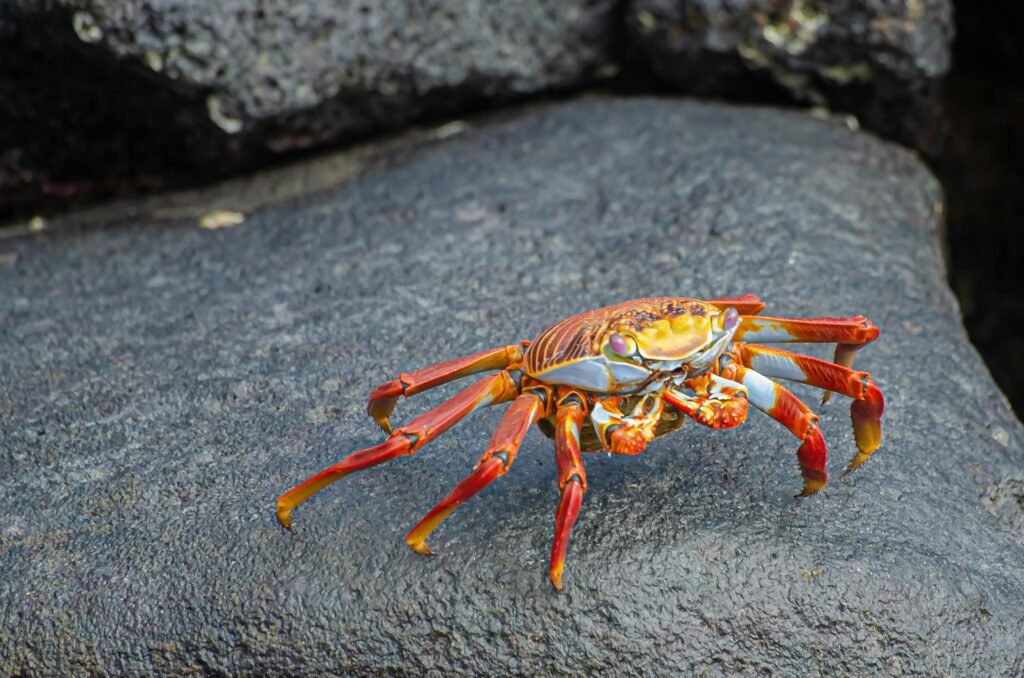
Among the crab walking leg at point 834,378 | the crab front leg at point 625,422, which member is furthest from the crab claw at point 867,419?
the crab front leg at point 625,422

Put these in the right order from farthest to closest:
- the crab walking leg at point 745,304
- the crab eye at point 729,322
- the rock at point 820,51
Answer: the rock at point 820,51
the crab walking leg at point 745,304
the crab eye at point 729,322

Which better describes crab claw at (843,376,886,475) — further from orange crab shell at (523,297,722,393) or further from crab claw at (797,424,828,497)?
orange crab shell at (523,297,722,393)

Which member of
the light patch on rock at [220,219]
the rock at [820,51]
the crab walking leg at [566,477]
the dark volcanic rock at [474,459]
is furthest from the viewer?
the rock at [820,51]

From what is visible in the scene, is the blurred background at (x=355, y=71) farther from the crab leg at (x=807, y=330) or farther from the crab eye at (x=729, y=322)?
the crab eye at (x=729, y=322)

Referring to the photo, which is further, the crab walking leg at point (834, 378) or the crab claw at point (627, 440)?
the crab walking leg at point (834, 378)

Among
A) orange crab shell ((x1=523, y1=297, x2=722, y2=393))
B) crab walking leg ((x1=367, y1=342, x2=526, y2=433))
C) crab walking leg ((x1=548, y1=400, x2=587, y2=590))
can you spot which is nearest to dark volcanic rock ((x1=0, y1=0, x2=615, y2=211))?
crab walking leg ((x1=367, y1=342, x2=526, y2=433))

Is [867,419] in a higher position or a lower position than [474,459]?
higher

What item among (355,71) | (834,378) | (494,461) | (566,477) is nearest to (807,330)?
(834,378)

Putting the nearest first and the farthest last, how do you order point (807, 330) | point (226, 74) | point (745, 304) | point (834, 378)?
point (834, 378)
point (807, 330)
point (745, 304)
point (226, 74)

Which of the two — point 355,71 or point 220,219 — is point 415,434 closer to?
point 220,219
